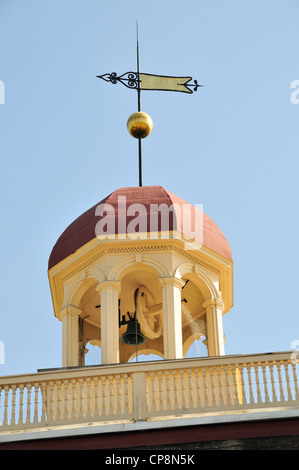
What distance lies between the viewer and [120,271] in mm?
25266

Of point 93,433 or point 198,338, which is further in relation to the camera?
point 198,338

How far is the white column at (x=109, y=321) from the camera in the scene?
24188 millimetres

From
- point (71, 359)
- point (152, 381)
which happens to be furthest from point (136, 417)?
point (71, 359)

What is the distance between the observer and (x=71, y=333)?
2594cm

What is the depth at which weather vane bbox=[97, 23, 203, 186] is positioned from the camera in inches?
1117

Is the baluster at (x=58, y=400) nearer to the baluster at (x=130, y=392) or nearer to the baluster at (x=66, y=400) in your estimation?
the baluster at (x=66, y=400)

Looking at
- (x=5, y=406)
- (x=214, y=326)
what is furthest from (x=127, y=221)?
(x=5, y=406)

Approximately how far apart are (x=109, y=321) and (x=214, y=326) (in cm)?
250

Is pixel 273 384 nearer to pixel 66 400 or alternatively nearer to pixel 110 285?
pixel 66 400

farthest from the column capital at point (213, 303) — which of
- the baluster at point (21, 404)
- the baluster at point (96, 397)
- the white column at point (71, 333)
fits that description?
the baluster at point (21, 404)

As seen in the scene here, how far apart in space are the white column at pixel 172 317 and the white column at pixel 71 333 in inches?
83.9

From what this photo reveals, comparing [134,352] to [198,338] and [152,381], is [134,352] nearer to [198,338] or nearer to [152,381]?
[198,338]

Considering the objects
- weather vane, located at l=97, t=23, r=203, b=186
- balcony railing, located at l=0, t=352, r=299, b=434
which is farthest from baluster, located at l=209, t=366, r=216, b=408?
weather vane, located at l=97, t=23, r=203, b=186
